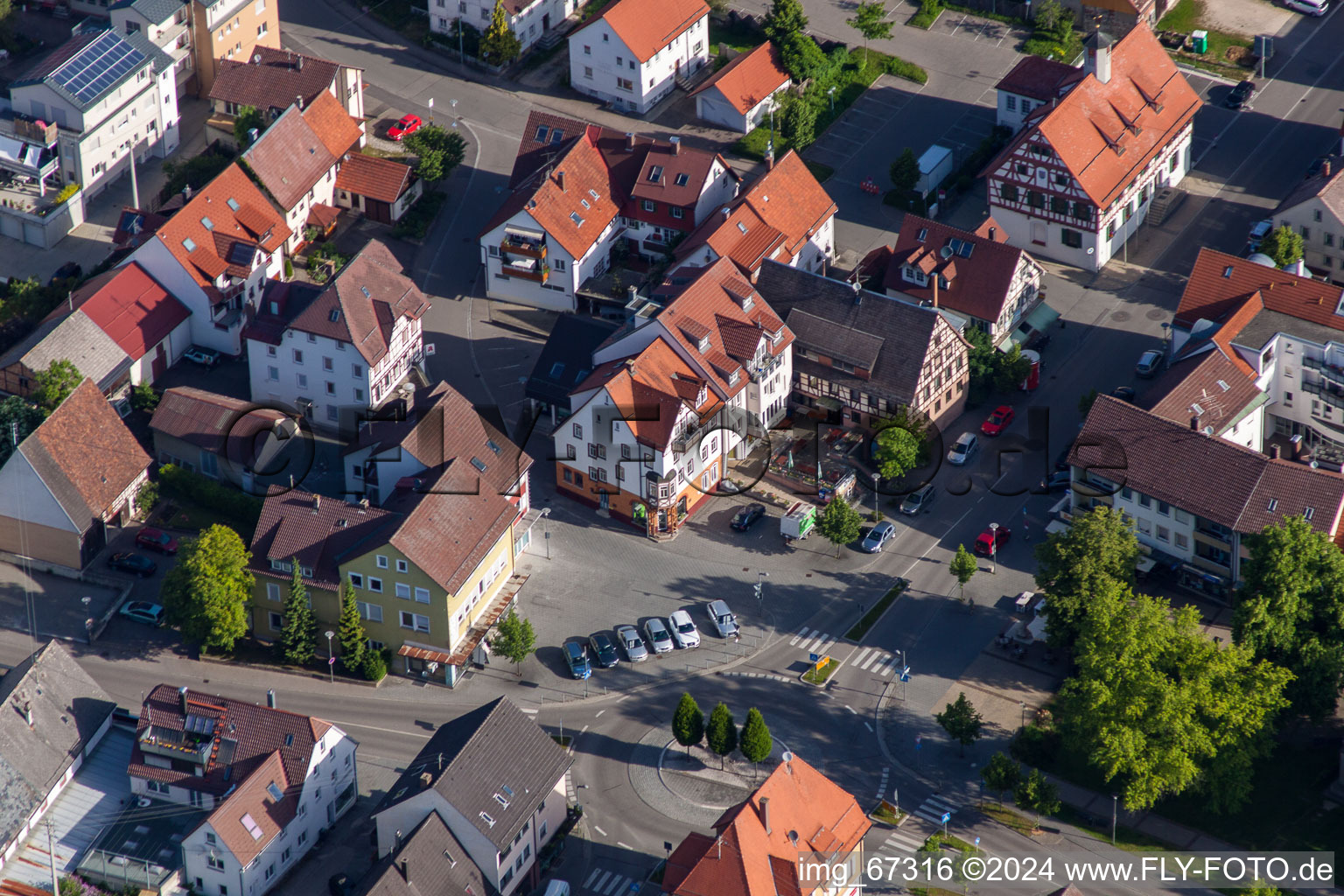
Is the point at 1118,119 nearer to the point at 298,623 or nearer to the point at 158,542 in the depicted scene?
the point at 298,623

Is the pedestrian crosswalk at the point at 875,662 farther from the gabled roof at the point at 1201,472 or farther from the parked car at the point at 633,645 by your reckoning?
the gabled roof at the point at 1201,472

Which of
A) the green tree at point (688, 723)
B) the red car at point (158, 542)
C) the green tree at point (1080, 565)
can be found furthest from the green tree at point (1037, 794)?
the red car at point (158, 542)

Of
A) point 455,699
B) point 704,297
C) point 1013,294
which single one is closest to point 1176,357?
point 1013,294

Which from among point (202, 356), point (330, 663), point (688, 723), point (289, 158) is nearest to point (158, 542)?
point (330, 663)

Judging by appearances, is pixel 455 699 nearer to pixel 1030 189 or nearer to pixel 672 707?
pixel 672 707

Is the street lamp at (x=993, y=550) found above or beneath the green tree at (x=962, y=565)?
beneath

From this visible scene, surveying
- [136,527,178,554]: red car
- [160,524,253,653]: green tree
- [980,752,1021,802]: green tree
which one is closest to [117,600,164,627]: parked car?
[160,524,253,653]: green tree
